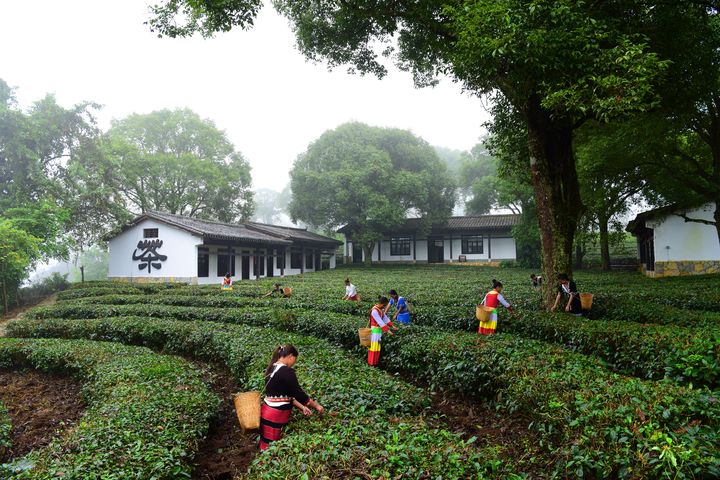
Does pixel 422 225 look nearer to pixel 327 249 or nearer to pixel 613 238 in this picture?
pixel 327 249

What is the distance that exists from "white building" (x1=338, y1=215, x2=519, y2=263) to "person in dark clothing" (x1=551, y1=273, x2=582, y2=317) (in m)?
26.7

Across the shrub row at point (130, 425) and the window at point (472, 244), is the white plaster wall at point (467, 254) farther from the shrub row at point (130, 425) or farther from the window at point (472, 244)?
the shrub row at point (130, 425)

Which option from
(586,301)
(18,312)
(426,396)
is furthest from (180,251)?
(426,396)

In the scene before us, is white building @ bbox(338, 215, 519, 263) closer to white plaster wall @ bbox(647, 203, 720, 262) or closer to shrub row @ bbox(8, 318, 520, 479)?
white plaster wall @ bbox(647, 203, 720, 262)

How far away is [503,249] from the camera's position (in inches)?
1470

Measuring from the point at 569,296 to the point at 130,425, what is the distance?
8.99 m

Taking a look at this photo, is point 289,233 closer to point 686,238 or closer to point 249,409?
point 686,238

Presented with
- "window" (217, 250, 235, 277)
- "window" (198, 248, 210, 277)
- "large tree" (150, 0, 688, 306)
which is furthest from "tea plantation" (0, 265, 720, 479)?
"window" (217, 250, 235, 277)

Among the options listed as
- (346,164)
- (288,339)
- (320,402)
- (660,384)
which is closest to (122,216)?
(346,164)

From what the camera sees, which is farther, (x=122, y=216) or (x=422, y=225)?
(x=422, y=225)

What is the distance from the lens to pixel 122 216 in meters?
26.0

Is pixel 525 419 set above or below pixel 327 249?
below

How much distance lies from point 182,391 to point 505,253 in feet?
114

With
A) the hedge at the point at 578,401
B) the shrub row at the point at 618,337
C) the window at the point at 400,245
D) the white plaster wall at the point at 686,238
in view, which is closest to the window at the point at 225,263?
the shrub row at the point at 618,337
